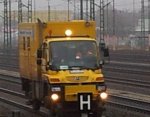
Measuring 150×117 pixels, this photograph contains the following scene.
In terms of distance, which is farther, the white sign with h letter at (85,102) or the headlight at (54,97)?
the headlight at (54,97)

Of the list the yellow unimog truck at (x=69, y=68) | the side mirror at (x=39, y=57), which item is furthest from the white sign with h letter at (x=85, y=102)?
the side mirror at (x=39, y=57)

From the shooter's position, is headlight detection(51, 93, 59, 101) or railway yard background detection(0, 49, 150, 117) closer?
headlight detection(51, 93, 59, 101)

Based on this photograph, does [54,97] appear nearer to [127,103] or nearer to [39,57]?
[39,57]

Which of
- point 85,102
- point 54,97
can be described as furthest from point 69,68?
point 85,102

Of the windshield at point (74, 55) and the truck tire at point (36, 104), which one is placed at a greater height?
the windshield at point (74, 55)

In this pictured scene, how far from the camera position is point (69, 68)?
15609mm

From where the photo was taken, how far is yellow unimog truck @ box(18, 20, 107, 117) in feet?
49.7

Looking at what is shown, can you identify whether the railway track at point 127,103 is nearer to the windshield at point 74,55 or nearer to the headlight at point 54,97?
the windshield at point 74,55

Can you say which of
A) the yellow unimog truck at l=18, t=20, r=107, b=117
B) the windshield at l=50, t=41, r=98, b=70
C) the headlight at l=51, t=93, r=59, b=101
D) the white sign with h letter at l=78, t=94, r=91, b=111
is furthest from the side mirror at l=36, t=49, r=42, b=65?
the white sign with h letter at l=78, t=94, r=91, b=111

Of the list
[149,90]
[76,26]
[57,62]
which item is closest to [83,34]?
[76,26]

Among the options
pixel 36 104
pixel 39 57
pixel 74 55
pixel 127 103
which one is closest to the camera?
pixel 74 55

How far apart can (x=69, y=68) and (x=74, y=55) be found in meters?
0.53

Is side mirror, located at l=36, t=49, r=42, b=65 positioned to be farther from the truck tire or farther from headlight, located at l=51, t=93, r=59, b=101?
the truck tire

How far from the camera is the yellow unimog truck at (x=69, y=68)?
15.2 metres
